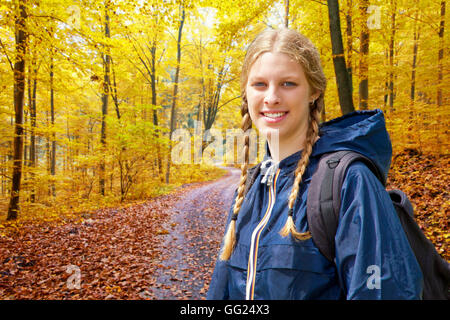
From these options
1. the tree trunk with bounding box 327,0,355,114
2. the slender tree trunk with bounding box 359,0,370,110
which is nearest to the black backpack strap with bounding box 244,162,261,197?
the tree trunk with bounding box 327,0,355,114

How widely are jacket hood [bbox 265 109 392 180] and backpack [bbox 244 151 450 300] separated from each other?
0.05m

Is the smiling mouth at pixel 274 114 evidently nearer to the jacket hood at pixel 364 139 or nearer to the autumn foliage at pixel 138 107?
the jacket hood at pixel 364 139

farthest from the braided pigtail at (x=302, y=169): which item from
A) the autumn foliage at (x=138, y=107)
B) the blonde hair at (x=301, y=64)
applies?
the autumn foliage at (x=138, y=107)

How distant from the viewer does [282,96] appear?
3.98 feet

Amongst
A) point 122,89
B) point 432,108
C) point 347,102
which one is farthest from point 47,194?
point 432,108

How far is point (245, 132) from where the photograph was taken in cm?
168

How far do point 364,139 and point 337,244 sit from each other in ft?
1.63

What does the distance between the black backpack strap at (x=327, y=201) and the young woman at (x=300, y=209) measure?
0.10ft

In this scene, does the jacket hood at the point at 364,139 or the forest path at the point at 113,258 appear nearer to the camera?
the jacket hood at the point at 364,139

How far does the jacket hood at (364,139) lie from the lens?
1053 millimetres

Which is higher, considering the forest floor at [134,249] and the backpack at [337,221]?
the backpack at [337,221]

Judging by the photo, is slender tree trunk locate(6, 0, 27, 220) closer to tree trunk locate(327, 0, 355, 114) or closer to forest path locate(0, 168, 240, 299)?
forest path locate(0, 168, 240, 299)
